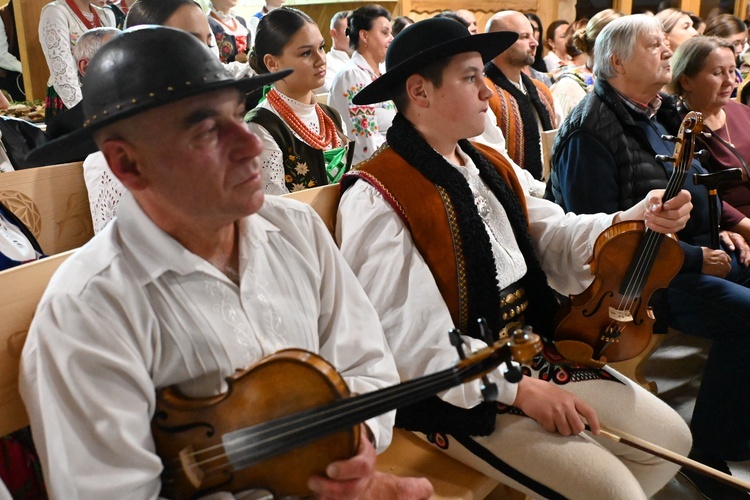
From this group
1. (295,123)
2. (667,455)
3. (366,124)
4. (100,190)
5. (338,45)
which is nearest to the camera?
(667,455)

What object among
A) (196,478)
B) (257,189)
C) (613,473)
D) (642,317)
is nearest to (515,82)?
(642,317)

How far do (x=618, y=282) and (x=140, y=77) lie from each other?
1345 millimetres

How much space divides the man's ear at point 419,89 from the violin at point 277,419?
2.93 ft

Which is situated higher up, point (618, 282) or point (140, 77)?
point (140, 77)

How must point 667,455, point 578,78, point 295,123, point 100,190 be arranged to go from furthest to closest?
1. point 578,78
2. point 295,123
3. point 100,190
4. point 667,455

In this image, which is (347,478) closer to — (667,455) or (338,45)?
(667,455)

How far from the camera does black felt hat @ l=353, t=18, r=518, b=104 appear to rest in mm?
1725

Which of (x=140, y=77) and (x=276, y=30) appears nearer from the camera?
(x=140, y=77)

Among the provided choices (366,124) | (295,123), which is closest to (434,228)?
(295,123)

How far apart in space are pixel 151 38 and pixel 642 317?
145cm

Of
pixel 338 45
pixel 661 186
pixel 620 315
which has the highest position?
pixel 338 45

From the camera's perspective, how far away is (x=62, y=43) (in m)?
3.79

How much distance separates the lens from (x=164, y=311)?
109cm

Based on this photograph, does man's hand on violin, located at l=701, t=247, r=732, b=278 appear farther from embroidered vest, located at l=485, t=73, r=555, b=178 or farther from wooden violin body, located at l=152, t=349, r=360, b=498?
wooden violin body, located at l=152, t=349, r=360, b=498
